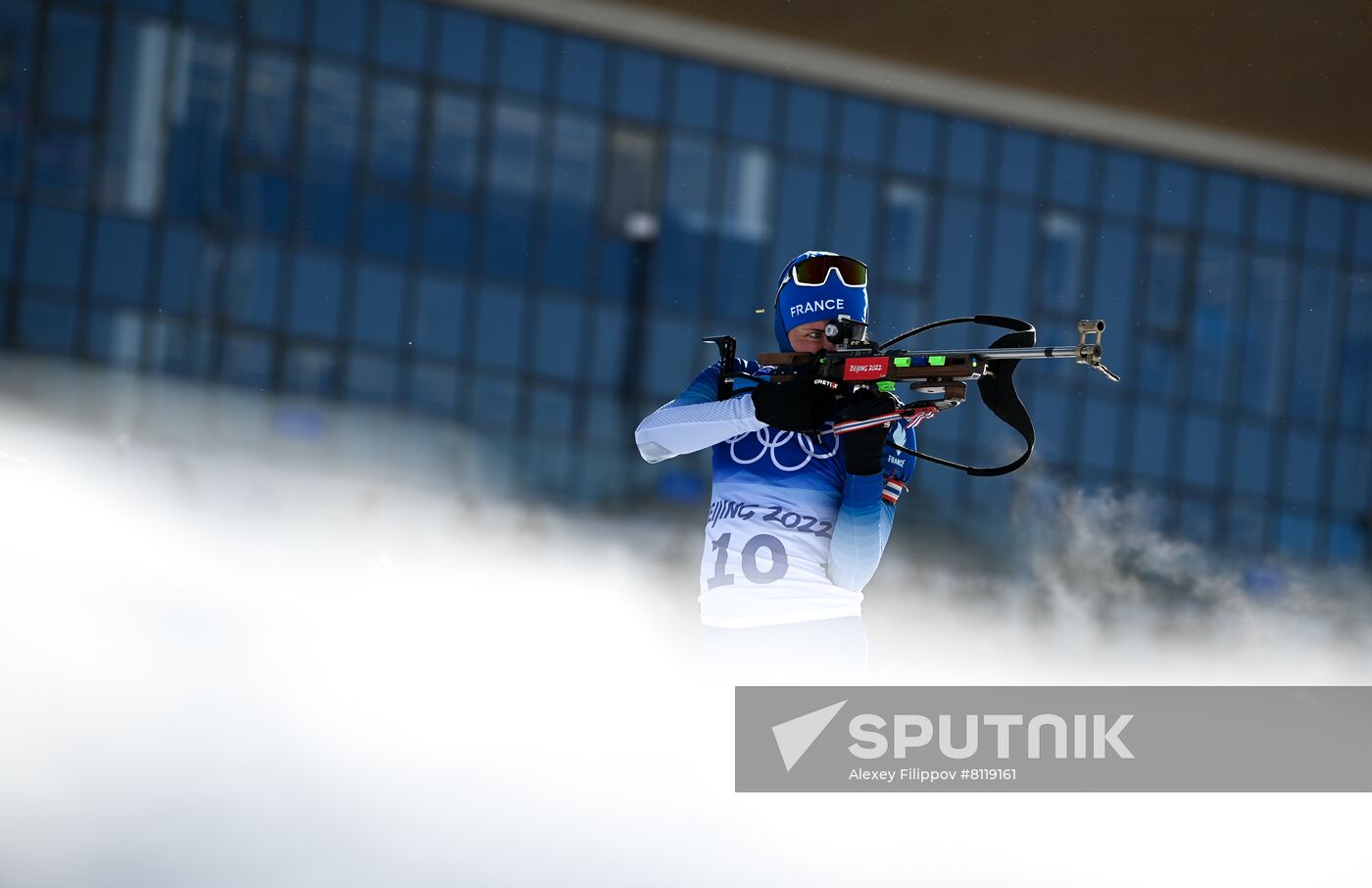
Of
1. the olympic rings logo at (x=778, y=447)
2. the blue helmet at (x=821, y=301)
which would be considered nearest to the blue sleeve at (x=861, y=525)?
the olympic rings logo at (x=778, y=447)

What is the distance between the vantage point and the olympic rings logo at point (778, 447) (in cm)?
417

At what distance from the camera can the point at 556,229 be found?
2191cm

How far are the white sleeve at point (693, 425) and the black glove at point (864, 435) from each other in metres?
0.25

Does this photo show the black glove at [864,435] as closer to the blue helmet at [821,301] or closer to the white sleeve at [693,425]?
the white sleeve at [693,425]

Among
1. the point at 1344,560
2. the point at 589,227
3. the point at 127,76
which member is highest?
the point at 127,76

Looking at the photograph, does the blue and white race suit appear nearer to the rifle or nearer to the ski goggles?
the rifle

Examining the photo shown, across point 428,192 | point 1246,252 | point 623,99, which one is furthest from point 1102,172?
point 428,192

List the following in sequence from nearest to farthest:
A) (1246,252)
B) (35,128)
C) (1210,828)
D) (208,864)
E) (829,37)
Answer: (208,864)
(1210,828)
(829,37)
(35,128)
(1246,252)

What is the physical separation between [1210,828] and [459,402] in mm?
17655

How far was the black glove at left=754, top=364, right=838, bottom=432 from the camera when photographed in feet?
12.5

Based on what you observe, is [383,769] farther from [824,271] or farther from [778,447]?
[824,271]

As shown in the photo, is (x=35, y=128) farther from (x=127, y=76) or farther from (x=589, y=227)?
(x=589, y=227)

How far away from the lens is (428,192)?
21.6 m

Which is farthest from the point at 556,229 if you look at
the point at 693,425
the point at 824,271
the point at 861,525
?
the point at 861,525
